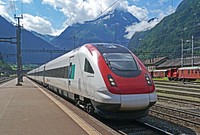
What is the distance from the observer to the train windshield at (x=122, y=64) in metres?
9.87

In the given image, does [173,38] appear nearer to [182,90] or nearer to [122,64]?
[182,90]

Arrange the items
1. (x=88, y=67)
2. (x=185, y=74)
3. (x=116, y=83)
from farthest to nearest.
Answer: (x=185, y=74) < (x=88, y=67) < (x=116, y=83)

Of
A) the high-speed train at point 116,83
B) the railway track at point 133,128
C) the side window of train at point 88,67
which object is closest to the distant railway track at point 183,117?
the railway track at point 133,128

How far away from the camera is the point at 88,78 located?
10781 millimetres

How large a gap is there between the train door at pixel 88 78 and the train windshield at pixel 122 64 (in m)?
0.71

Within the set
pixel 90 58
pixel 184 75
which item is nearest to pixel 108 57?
pixel 90 58

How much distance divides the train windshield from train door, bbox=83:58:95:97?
71 cm

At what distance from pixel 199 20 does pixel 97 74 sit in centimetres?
7492

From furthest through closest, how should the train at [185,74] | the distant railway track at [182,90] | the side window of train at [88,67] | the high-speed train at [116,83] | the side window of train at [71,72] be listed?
1. the train at [185,74]
2. the distant railway track at [182,90]
3. the side window of train at [71,72]
4. the side window of train at [88,67]
5. the high-speed train at [116,83]

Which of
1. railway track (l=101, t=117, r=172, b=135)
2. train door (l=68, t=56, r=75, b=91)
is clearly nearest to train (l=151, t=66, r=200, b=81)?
train door (l=68, t=56, r=75, b=91)

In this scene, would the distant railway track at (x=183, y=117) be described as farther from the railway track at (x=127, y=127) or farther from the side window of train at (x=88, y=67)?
the side window of train at (x=88, y=67)

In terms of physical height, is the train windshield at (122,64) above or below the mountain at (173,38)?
below

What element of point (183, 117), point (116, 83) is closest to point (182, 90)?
point (183, 117)

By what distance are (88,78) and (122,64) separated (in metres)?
1.34
